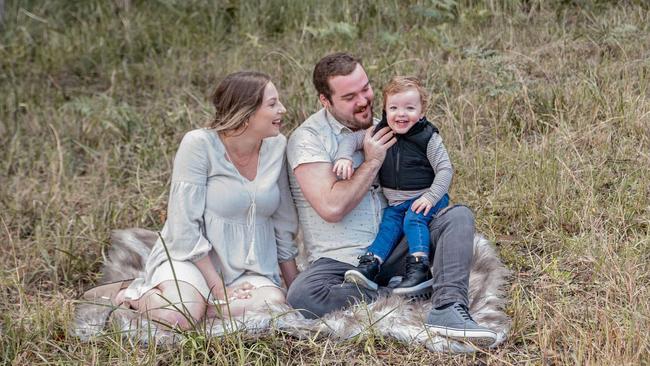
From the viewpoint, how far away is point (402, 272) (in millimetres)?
5121

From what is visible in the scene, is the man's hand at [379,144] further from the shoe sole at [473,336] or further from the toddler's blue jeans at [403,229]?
the shoe sole at [473,336]

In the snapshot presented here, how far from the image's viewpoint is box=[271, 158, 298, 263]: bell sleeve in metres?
5.26

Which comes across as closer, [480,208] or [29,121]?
[480,208]

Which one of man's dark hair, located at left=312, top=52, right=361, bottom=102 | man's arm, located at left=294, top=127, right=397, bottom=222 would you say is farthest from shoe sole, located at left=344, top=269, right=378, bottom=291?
man's dark hair, located at left=312, top=52, right=361, bottom=102

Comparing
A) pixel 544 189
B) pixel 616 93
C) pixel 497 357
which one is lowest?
pixel 497 357

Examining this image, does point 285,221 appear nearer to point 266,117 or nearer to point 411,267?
point 266,117

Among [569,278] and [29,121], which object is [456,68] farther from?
[29,121]

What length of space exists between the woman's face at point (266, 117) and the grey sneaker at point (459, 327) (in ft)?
4.29

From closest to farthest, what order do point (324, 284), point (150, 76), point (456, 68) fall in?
point (324, 284)
point (456, 68)
point (150, 76)

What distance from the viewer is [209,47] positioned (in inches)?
355

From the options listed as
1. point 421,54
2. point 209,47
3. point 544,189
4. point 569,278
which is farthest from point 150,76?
point 569,278

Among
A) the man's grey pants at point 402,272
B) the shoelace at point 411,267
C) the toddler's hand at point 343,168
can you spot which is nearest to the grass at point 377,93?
the man's grey pants at point 402,272

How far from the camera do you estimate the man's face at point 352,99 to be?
5031 millimetres

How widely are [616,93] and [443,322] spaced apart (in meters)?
2.93
